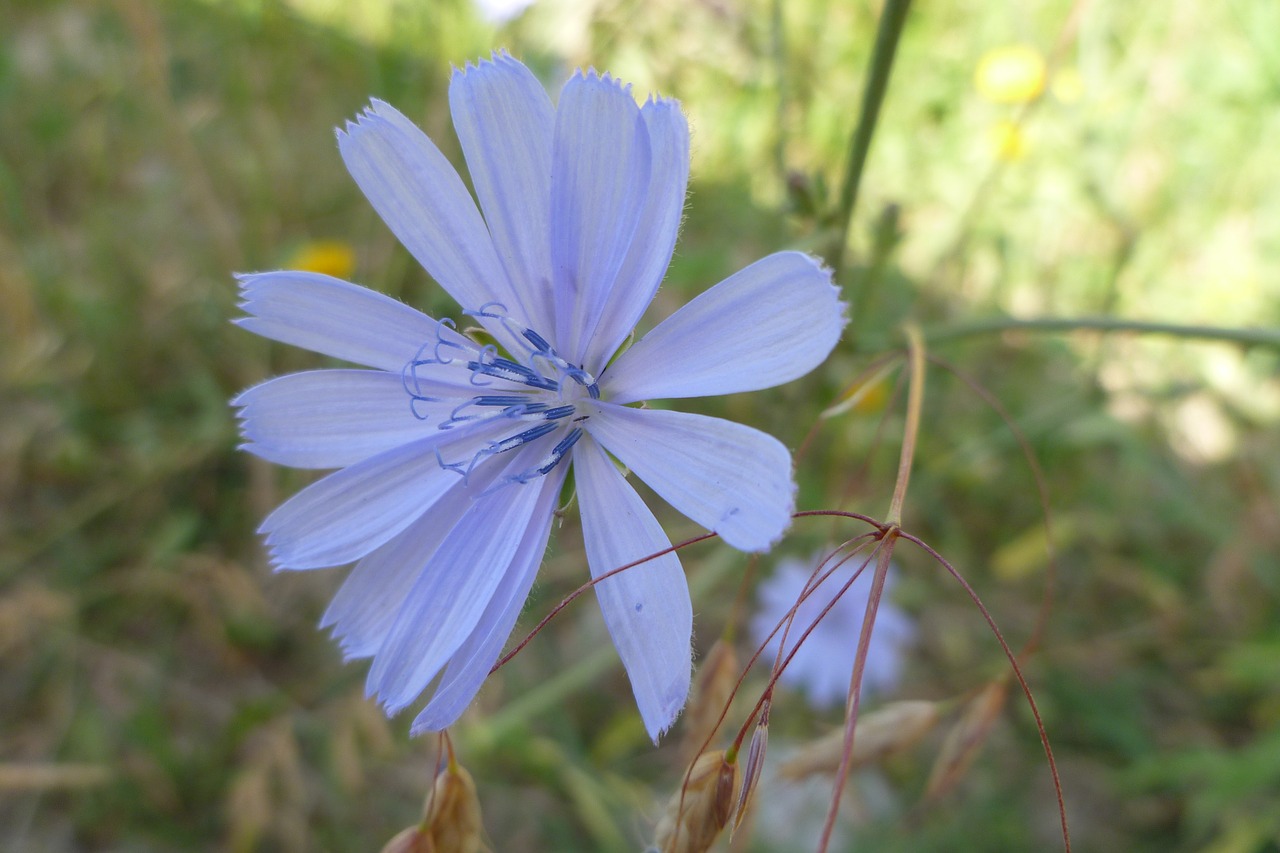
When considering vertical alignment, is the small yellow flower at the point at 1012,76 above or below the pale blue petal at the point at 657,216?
below

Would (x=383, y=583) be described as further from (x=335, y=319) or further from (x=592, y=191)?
(x=592, y=191)

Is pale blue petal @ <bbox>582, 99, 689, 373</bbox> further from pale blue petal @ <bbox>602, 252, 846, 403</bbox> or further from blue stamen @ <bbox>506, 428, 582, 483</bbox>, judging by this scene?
blue stamen @ <bbox>506, 428, 582, 483</bbox>

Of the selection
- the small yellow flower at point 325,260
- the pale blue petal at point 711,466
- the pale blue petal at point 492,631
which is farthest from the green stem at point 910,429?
the small yellow flower at point 325,260

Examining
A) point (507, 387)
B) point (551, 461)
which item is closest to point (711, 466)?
point (551, 461)

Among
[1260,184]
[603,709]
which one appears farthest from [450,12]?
[1260,184]

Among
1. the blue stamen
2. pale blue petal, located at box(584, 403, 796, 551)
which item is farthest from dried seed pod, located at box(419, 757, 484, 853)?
pale blue petal, located at box(584, 403, 796, 551)

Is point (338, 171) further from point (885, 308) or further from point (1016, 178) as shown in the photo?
point (1016, 178)

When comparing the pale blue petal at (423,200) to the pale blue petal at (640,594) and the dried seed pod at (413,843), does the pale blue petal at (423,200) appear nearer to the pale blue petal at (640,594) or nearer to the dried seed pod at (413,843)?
the pale blue petal at (640,594)
